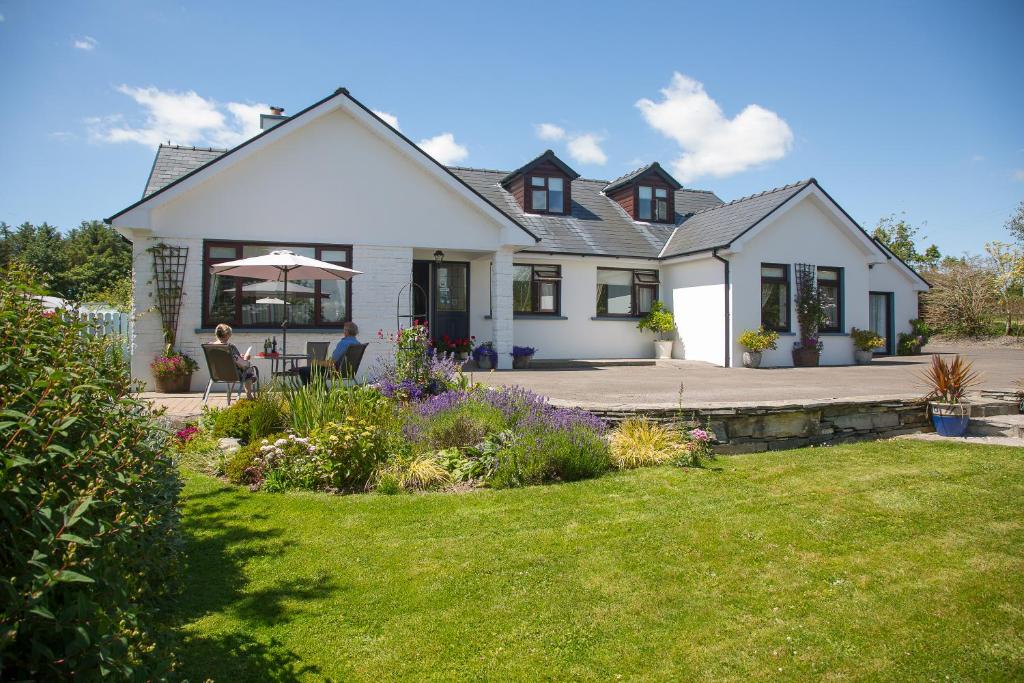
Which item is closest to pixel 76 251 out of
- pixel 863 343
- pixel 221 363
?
pixel 221 363

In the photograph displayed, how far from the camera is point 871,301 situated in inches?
867

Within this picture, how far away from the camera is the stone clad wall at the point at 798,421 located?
24.0ft

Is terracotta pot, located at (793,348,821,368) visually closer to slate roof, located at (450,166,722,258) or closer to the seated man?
slate roof, located at (450,166,722,258)

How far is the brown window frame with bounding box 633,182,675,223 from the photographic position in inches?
819

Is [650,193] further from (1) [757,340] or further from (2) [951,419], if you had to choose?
(2) [951,419]

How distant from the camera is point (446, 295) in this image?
1684cm

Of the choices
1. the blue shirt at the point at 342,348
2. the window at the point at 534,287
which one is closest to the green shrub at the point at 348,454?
the blue shirt at the point at 342,348

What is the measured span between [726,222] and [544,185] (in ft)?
18.9

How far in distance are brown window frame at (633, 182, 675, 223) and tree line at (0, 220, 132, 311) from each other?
27.2 m

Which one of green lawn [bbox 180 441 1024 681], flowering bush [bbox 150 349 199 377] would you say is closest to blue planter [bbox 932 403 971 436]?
green lawn [bbox 180 441 1024 681]

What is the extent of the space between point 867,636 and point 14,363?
401 cm

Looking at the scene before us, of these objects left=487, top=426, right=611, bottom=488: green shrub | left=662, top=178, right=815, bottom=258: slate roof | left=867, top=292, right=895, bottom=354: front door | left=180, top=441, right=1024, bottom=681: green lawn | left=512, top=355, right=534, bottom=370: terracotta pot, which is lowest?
left=180, top=441, right=1024, bottom=681: green lawn

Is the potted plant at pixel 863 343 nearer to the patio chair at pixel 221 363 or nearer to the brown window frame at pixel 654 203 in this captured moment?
the brown window frame at pixel 654 203

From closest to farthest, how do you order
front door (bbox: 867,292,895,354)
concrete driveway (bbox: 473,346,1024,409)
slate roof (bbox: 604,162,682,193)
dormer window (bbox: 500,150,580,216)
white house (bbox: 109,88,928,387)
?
concrete driveway (bbox: 473,346,1024,409) < white house (bbox: 109,88,928,387) < dormer window (bbox: 500,150,580,216) < slate roof (bbox: 604,162,682,193) < front door (bbox: 867,292,895,354)
